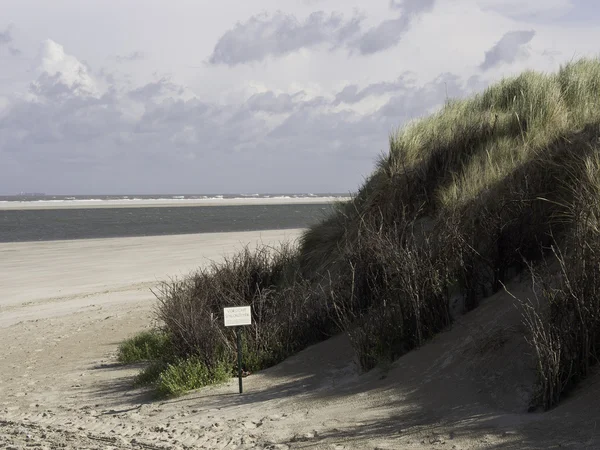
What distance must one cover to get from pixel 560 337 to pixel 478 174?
4.34 metres

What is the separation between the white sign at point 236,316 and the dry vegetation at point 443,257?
3.17 feet

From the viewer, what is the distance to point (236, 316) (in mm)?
8602

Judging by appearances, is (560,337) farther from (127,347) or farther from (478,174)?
(127,347)

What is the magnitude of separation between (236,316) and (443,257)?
8.09ft

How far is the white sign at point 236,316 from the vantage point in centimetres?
854

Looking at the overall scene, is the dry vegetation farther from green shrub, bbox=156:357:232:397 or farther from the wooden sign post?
the wooden sign post

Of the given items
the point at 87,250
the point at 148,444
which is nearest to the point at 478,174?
the point at 148,444

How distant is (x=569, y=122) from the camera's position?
11.4 metres

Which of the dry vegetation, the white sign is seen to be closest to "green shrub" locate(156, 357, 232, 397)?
the dry vegetation

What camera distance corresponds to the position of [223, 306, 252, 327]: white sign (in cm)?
854

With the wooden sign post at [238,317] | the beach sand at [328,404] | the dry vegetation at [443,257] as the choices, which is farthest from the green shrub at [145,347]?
the wooden sign post at [238,317]

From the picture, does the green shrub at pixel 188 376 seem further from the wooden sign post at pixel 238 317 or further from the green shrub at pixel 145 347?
the green shrub at pixel 145 347

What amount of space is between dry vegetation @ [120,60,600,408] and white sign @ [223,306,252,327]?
0.96m

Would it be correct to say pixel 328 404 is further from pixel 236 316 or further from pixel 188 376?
pixel 188 376
